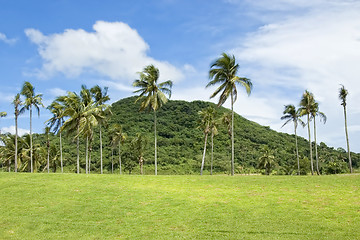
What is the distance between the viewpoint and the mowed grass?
55.6 feet

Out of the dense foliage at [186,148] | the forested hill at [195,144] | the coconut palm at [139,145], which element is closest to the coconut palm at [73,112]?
the coconut palm at [139,145]

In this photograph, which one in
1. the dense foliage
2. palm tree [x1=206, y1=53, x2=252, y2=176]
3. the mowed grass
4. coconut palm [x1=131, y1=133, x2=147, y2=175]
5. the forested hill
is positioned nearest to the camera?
the mowed grass

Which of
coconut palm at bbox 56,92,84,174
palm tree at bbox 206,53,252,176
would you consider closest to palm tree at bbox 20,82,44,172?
coconut palm at bbox 56,92,84,174

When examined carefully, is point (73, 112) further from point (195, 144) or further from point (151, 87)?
point (195, 144)

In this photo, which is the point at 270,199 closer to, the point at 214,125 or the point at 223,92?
the point at 223,92

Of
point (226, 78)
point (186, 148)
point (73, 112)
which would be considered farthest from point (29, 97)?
Answer: point (186, 148)

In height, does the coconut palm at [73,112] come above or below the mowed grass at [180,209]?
above

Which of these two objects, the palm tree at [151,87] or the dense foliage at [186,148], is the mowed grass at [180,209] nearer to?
the palm tree at [151,87]

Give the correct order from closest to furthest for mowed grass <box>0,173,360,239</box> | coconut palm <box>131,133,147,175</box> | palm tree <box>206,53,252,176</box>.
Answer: mowed grass <box>0,173,360,239</box> < palm tree <box>206,53,252,176</box> < coconut palm <box>131,133,147,175</box>

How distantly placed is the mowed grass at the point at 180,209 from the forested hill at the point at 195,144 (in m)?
56.1

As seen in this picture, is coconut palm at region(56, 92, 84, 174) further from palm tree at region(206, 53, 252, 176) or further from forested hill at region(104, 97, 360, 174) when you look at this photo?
forested hill at region(104, 97, 360, 174)

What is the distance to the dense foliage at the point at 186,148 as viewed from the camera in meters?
88.3

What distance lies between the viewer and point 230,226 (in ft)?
57.8

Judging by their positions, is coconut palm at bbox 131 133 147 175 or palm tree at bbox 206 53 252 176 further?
coconut palm at bbox 131 133 147 175
